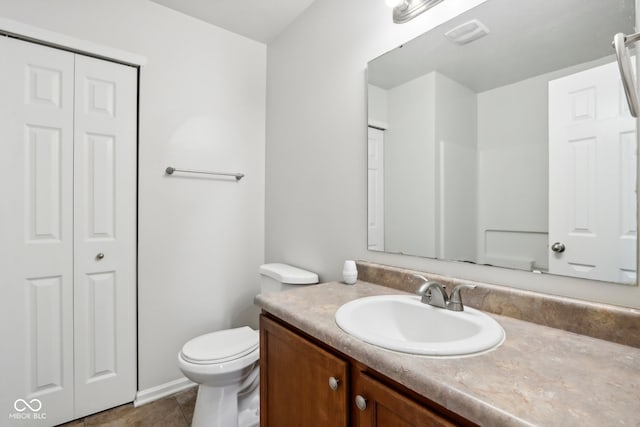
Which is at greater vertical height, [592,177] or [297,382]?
[592,177]

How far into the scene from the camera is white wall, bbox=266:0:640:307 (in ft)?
4.60

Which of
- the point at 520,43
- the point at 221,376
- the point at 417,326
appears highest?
the point at 520,43

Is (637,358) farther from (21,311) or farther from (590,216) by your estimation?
(21,311)

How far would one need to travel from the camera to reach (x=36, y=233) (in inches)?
60.4

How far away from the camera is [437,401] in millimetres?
584

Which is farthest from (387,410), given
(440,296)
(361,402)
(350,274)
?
(350,274)

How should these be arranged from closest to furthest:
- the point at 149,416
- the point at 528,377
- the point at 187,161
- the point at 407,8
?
the point at 528,377 < the point at 407,8 < the point at 149,416 < the point at 187,161

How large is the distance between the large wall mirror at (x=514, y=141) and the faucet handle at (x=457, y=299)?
14 centimetres

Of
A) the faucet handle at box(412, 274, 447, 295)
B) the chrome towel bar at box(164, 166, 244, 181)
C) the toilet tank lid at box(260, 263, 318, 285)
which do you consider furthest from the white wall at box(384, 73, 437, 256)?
the chrome towel bar at box(164, 166, 244, 181)

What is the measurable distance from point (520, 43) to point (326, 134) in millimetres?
966

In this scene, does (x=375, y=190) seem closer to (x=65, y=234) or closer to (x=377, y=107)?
(x=377, y=107)

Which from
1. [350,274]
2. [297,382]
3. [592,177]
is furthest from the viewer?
[350,274]

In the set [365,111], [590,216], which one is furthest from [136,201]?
[590,216]

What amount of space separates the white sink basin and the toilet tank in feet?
2.07
